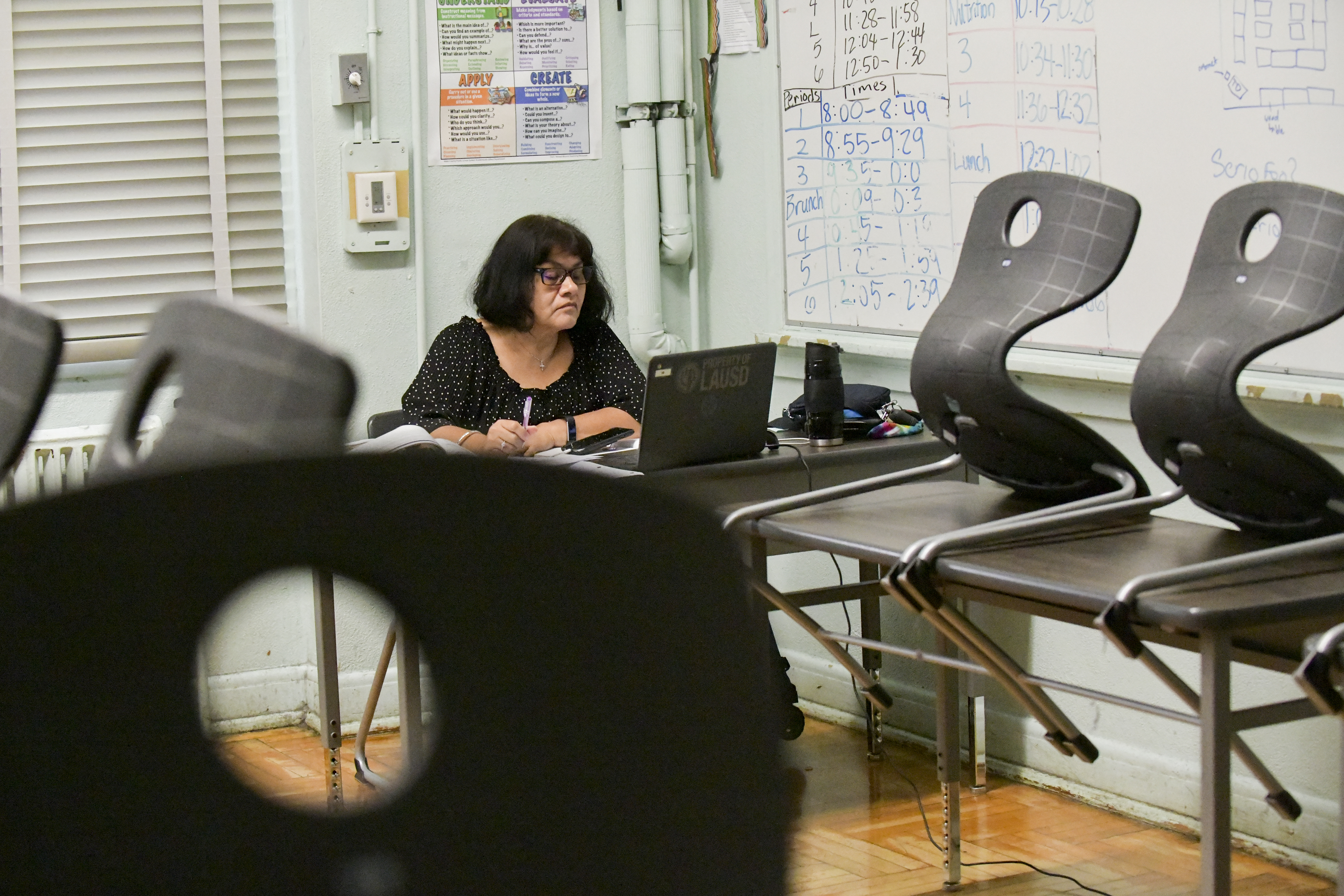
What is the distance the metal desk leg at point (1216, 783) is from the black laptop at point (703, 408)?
115cm

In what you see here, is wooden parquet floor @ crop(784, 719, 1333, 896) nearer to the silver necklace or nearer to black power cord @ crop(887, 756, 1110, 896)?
black power cord @ crop(887, 756, 1110, 896)

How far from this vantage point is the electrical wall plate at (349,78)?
140 inches

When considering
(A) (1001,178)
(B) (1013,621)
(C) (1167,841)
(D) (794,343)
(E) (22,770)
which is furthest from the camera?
(D) (794,343)

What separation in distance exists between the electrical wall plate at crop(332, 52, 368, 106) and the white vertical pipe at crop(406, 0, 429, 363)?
0.40 feet

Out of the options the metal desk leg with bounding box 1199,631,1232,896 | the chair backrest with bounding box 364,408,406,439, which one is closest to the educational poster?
the chair backrest with bounding box 364,408,406,439

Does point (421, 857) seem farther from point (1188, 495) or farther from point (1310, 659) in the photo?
point (1188, 495)

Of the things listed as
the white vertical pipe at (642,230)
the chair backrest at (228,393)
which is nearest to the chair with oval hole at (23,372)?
the chair backrest at (228,393)

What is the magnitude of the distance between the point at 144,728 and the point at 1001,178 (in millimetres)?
2093

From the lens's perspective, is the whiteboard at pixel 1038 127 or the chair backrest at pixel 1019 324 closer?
the chair backrest at pixel 1019 324

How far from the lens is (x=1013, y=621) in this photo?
126 inches

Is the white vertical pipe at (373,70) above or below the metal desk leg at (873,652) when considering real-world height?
above

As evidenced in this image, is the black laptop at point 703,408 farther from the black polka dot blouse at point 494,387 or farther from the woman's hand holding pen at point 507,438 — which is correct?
the black polka dot blouse at point 494,387

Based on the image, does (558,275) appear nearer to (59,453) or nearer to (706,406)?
(706,406)

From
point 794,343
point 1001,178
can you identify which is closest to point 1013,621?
point 794,343
